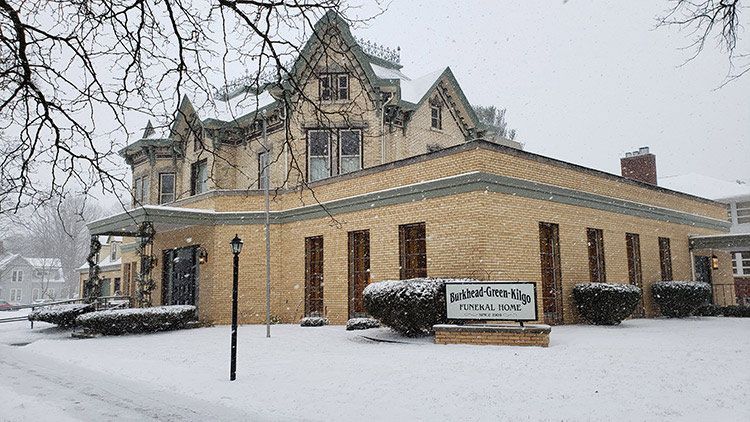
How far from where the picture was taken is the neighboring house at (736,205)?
30480 millimetres

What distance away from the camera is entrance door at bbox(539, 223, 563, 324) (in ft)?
51.3

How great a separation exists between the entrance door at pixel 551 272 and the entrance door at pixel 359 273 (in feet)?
17.3

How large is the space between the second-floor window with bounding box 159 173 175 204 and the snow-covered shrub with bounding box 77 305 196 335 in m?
10.4

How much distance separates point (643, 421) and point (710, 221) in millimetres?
21809

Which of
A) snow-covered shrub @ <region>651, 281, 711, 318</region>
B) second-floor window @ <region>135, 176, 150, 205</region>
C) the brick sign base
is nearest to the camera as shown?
the brick sign base

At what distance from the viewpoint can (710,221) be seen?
24406mm

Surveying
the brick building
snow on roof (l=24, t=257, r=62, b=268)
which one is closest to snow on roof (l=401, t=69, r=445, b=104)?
the brick building

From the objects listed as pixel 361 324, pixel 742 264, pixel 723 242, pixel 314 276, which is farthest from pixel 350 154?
pixel 742 264

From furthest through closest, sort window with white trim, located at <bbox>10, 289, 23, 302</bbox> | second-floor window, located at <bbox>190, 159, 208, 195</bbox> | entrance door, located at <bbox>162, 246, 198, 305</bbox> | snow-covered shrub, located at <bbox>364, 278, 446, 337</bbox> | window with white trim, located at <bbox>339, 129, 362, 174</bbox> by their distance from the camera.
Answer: window with white trim, located at <bbox>10, 289, 23, 302</bbox> → second-floor window, located at <bbox>190, 159, 208, 195</bbox> → window with white trim, located at <bbox>339, 129, 362, 174</bbox> → entrance door, located at <bbox>162, 246, 198, 305</bbox> → snow-covered shrub, located at <bbox>364, 278, 446, 337</bbox>

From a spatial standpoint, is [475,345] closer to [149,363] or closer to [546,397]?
[546,397]

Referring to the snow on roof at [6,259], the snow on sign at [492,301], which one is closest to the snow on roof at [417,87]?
the snow on sign at [492,301]

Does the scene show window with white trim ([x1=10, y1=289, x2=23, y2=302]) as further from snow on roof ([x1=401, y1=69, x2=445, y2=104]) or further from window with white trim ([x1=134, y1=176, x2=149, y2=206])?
snow on roof ([x1=401, y1=69, x2=445, y2=104])

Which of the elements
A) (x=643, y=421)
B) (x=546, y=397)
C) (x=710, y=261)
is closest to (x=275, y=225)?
(x=546, y=397)

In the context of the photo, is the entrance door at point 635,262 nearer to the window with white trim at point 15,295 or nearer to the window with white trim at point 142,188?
the window with white trim at point 142,188
